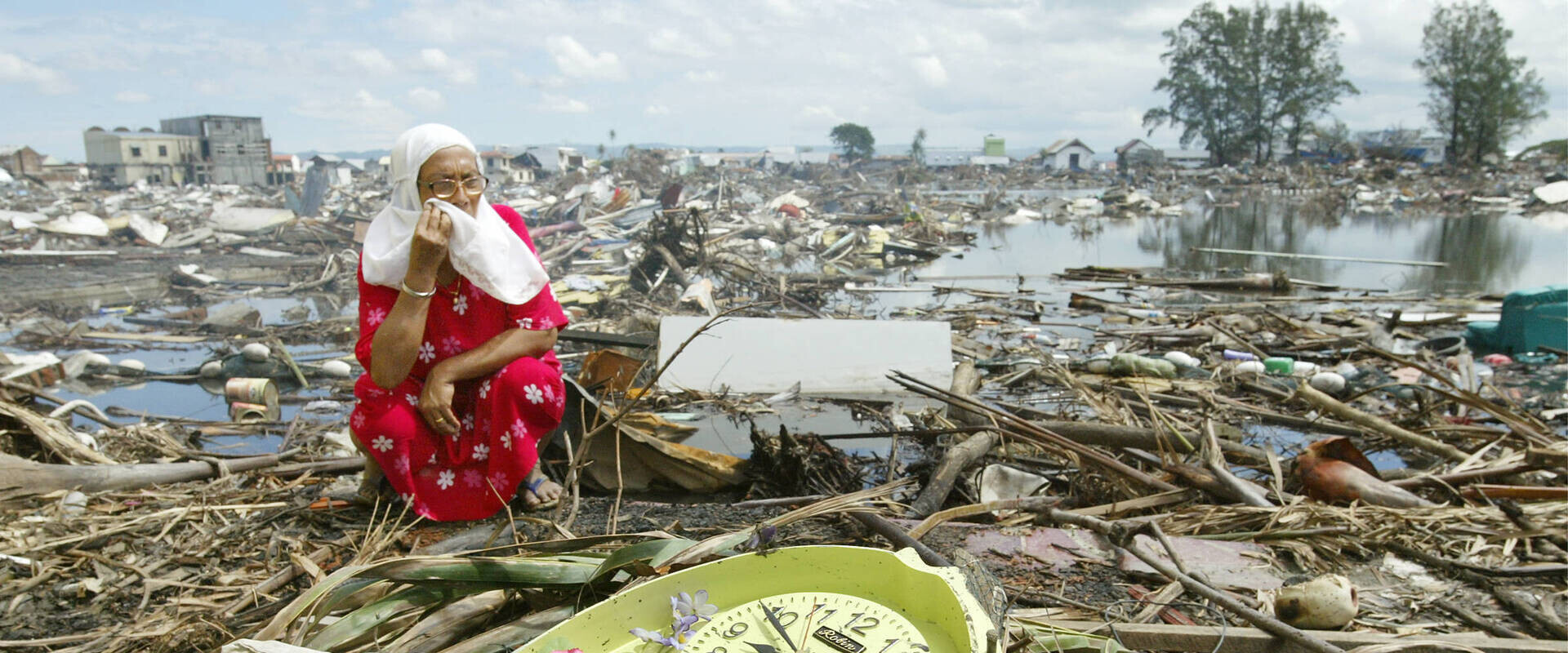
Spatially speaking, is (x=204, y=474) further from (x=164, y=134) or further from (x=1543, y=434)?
(x=164, y=134)

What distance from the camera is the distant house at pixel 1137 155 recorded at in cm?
3744

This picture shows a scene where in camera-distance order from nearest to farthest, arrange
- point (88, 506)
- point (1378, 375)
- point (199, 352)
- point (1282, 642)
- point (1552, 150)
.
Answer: point (1282, 642)
point (88, 506)
point (1378, 375)
point (199, 352)
point (1552, 150)

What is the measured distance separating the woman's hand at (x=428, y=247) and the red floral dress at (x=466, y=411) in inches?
7.4

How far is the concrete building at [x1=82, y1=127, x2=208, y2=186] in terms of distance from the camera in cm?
2420

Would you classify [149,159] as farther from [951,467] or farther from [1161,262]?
[951,467]

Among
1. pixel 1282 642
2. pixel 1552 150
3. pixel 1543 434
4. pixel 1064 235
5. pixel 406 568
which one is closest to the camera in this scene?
pixel 406 568

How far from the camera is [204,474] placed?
283 centimetres

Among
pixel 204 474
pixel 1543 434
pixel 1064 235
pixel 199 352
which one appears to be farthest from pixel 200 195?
pixel 1543 434

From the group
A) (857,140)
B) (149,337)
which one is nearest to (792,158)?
(857,140)

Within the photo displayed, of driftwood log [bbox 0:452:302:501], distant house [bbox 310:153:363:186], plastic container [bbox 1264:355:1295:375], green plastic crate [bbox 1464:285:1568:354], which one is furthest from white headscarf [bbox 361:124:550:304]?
distant house [bbox 310:153:363:186]

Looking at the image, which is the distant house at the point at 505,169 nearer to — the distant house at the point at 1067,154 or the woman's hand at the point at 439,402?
the woman's hand at the point at 439,402

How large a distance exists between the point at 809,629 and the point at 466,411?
1653 millimetres

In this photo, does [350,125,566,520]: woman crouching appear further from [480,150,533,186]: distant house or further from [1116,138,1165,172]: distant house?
[1116,138,1165,172]: distant house

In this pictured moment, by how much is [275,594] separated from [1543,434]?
4.01m
